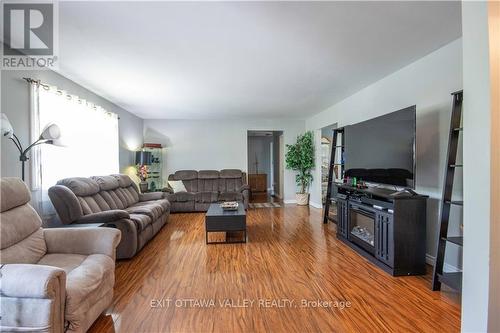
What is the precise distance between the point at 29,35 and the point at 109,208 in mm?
A: 2294

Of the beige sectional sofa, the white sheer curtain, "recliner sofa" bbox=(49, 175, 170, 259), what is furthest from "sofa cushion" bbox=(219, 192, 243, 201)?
the beige sectional sofa

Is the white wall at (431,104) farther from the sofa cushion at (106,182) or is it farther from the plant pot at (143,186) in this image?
the plant pot at (143,186)

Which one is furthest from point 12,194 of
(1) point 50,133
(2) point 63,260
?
(1) point 50,133

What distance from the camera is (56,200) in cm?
278

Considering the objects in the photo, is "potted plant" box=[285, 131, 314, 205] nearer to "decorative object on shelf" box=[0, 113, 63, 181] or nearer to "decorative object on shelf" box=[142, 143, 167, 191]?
"decorative object on shelf" box=[142, 143, 167, 191]

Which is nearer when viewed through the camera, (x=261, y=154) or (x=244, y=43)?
(x=244, y=43)

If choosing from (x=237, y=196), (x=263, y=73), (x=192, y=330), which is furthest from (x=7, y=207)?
(x=237, y=196)

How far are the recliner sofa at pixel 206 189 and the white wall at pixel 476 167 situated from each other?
4806mm

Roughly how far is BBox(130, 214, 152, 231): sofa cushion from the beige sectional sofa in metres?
1.11

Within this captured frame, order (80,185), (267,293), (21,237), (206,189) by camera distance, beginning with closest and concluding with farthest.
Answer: (21,237) → (267,293) → (80,185) → (206,189)

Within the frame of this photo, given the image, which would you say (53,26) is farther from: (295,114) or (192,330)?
(295,114)

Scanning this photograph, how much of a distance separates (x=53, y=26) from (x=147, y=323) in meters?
2.60

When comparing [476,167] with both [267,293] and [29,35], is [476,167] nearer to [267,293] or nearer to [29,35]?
[267,293]

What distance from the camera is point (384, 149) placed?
3037 mm
